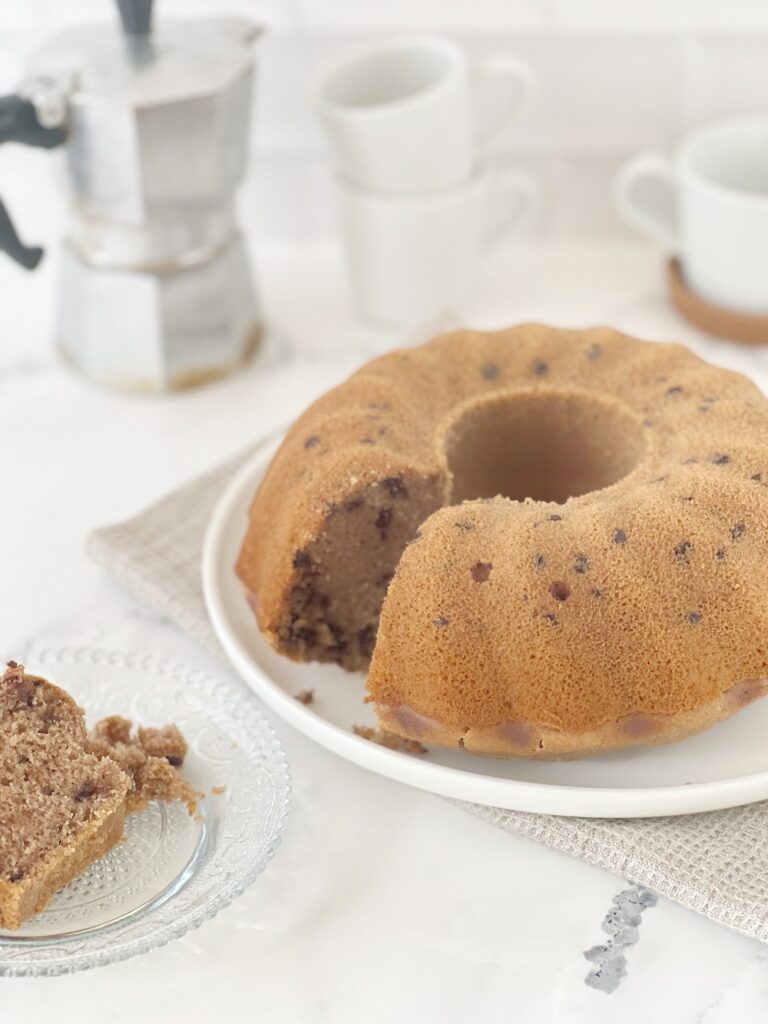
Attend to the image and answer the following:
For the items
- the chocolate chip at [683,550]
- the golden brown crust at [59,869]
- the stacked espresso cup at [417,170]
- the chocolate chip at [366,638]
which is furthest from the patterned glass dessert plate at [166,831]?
the stacked espresso cup at [417,170]

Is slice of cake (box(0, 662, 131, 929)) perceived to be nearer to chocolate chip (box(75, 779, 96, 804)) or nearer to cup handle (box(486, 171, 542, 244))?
chocolate chip (box(75, 779, 96, 804))

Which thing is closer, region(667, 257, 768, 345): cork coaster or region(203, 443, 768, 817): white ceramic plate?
region(203, 443, 768, 817): white ceramic plate

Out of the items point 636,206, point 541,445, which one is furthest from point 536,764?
point 636,206

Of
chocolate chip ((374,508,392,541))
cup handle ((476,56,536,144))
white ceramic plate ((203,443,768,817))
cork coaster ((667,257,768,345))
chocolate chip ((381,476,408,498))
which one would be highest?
cup handle ((476,56,536,144))

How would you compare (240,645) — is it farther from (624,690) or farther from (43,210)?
(43,210)

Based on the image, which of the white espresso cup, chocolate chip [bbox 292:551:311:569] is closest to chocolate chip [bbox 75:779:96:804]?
chocolate chip [bbox 292:551:311:569]

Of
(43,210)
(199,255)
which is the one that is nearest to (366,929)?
(199,255)
